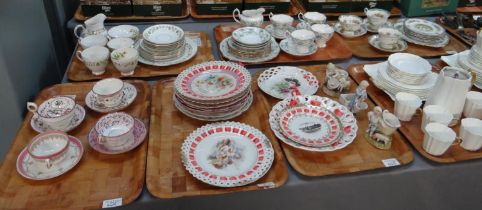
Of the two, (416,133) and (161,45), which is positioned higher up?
(161,45)

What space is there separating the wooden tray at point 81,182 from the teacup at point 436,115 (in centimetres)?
79

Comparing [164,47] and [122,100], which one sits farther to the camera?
[164,47]

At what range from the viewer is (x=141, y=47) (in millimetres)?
1448

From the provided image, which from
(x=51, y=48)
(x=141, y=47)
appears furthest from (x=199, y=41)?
(x=51, y=48)

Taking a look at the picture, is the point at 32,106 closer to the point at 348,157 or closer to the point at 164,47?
the point at 164,47

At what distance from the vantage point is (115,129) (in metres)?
1.09

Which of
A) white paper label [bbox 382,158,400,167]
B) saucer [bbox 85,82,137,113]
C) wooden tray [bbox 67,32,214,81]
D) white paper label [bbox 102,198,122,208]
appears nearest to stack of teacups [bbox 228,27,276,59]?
wooden tray [bbox 67,32,214,81]

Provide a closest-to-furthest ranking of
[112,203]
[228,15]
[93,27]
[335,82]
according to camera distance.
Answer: [112,203] → [335,82] → [93,27] → [228,15]

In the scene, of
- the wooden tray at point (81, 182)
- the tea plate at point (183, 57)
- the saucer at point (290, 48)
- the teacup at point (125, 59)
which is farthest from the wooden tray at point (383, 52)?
the wooden tray at point (81, 182)

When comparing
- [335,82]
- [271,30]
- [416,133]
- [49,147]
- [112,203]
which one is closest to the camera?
[112,203]

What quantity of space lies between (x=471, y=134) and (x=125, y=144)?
36.6 inches

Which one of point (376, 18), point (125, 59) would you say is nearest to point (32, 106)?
point (125, 59)

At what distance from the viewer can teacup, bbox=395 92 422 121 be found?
1.13 m

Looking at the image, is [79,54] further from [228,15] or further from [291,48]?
[291,48]
